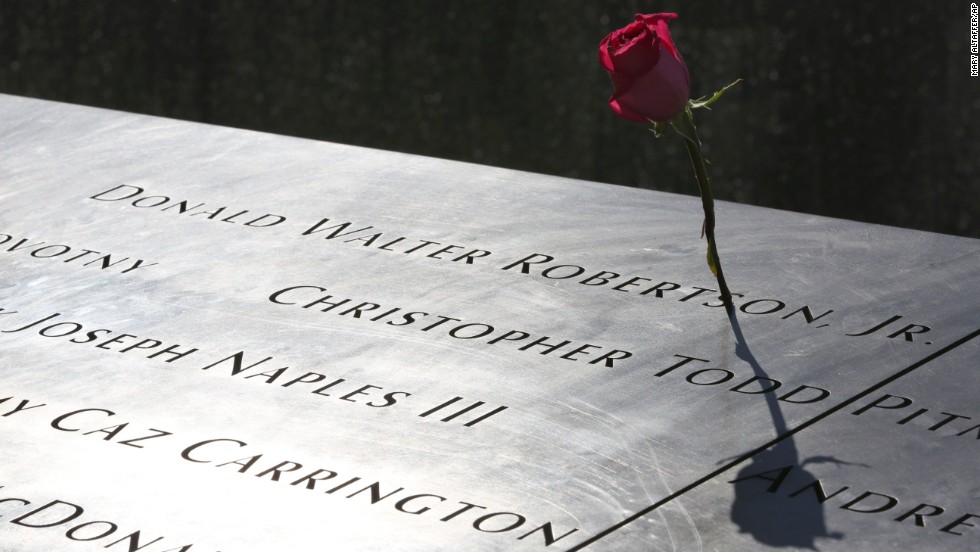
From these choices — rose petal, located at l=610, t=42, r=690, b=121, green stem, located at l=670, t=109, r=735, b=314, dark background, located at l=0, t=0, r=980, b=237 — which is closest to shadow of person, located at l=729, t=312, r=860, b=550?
green stem, located at l=670, t=109, r=735, b=314

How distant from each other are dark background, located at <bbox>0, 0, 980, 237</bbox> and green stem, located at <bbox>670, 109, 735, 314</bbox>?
4.40m

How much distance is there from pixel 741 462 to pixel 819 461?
15cm

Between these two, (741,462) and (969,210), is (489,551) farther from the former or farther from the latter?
(969,210)

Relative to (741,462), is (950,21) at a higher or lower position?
higher

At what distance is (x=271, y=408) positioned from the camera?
3051mm

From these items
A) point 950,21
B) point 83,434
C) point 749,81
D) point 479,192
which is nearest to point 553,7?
point 749,81

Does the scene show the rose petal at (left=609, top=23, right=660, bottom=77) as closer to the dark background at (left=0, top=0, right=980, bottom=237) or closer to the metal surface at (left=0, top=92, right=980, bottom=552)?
the metal surface at (left=0, top=92, right=980, bottom=552)

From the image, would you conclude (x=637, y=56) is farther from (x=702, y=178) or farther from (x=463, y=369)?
(x=463, y=369)

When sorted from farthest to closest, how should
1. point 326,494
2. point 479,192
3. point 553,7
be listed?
point 553,7
point 479,192
point 326,494

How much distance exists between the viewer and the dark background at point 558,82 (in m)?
7.53

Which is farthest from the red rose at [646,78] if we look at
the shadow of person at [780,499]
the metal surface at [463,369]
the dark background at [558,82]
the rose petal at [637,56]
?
the dark background at [558,82]

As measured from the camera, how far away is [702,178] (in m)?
3.34

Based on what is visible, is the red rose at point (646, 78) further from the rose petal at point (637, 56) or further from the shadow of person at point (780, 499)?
the shadow of person at point (780, 499)

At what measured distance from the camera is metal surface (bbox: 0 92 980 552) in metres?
2.57
